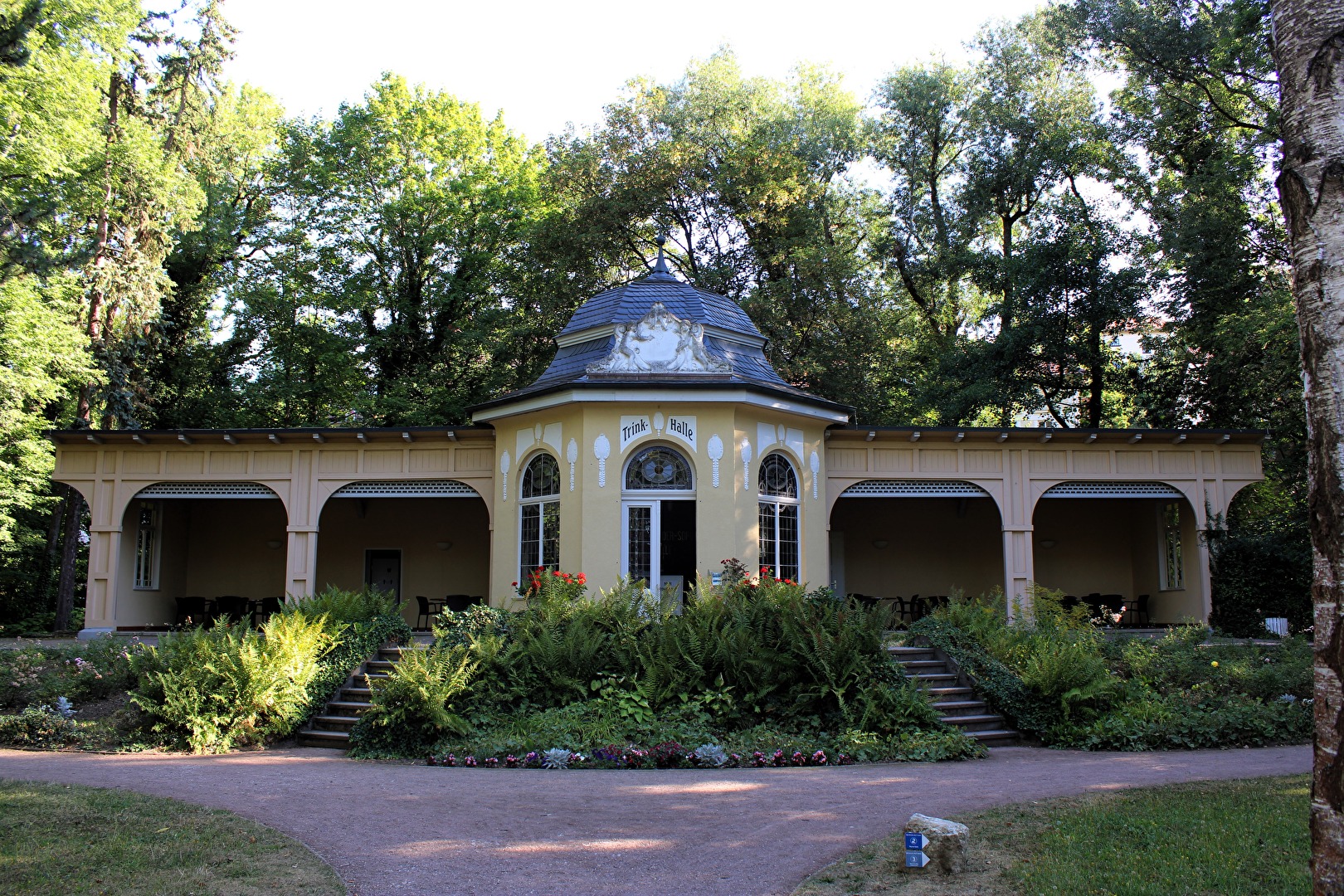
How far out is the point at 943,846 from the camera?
5.51 m

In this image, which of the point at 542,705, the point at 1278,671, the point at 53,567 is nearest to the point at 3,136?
the point at 53,567

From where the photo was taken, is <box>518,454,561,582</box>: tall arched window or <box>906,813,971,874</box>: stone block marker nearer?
<box>906,813,971,874</box>: stone block marker

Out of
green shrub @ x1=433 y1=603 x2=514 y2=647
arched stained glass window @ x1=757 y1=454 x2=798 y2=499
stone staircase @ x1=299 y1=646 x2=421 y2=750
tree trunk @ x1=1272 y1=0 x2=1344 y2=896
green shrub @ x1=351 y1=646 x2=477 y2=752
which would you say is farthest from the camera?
arched stained glass window @ x1=757 y1=454 x2=798 y2=499

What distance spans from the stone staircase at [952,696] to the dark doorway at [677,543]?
13.4ft

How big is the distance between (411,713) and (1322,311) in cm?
872

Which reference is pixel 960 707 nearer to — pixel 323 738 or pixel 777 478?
pixel 777 478

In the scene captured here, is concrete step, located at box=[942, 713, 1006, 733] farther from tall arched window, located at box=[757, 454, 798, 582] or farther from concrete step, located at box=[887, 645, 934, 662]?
tall arched window, located at box=[757, 454, 798, 582]

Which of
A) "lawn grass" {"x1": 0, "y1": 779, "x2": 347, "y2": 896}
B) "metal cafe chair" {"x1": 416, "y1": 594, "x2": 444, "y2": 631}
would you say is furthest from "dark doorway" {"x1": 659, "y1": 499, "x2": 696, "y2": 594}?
"lawn grass" {"x1": 0, "y1": 779, "x2": 347, "y2": 896}

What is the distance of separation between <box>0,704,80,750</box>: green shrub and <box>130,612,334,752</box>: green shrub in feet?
2.27

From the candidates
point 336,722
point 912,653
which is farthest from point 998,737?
point 336,722

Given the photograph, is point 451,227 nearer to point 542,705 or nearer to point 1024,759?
point 542,705

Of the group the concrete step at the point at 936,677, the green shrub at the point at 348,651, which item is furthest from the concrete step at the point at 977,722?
the green shrub at the point at 348,651

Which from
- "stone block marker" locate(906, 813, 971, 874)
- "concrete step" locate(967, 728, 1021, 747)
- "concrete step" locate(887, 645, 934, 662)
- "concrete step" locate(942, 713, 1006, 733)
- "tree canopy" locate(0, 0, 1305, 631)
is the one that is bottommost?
"concrete step" locate(967, 728, 1021, 747)

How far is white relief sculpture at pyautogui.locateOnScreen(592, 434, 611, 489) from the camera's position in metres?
14.8
